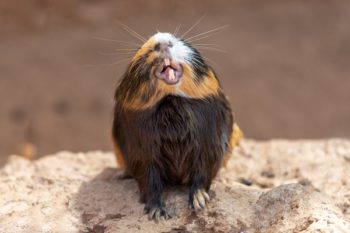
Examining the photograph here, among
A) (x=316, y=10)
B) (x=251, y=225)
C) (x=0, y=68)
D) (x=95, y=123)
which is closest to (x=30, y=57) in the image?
(x=0, y=68)

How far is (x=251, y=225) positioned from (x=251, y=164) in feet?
4.97

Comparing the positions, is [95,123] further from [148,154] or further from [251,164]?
[148,154]

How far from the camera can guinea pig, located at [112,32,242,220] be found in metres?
3.87

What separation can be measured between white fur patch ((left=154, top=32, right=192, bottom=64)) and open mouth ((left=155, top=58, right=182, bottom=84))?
4 cm

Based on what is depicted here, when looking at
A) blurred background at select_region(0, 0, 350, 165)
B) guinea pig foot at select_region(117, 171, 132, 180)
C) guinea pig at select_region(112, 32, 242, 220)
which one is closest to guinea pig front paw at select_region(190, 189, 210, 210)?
guinea pig at select_region(112, 32, 242, 220)

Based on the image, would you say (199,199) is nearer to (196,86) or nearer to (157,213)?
(157,213)

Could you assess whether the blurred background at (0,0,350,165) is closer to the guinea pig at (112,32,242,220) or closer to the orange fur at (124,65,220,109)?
the guinea pig at (112,32,242,220)

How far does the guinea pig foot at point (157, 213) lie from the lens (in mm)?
4094

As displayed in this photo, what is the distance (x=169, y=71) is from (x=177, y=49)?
15cm

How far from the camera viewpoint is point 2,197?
180 inches

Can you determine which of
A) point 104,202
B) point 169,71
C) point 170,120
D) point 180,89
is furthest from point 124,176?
point 169,71

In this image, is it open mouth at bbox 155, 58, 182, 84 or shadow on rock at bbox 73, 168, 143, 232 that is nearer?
open mouth at bbox 155, 58, 182, 84

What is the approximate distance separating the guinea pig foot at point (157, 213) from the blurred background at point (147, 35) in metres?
4.15

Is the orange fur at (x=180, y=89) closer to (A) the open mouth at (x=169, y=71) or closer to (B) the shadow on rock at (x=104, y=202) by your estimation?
(A) the open mouth at (x=169, y=71)
